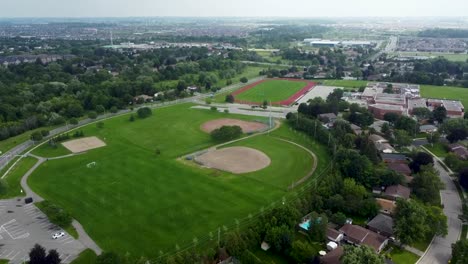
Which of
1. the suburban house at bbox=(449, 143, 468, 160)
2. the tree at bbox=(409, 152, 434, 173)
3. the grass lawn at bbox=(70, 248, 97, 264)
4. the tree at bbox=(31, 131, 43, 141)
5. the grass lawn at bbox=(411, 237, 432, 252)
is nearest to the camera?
the grass lawn at bbox=(70, 248, 97, 264)

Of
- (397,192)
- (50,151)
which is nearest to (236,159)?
(397,192)

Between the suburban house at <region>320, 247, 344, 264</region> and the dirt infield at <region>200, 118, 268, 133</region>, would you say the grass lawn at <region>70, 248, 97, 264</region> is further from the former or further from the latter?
the dirt infield at <region>200, 118, 268, 133</region>

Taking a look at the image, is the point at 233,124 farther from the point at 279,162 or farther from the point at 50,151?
the point at 50,151

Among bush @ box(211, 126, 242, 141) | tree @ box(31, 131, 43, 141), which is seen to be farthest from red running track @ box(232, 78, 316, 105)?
tree @ box(31, 131, 43, 141)

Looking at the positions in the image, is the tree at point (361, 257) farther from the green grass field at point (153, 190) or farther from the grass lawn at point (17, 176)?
the grass lawn at point (17, 176)

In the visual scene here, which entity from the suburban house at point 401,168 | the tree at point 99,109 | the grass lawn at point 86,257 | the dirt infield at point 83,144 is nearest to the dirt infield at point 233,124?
the dirt infield at point 83,144

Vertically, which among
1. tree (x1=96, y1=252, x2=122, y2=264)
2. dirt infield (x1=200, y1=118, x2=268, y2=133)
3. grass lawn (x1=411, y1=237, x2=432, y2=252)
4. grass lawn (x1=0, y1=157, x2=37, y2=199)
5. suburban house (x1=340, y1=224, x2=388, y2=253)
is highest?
dirt infield (x1=200, y1=118, x2=268, y2=133)
